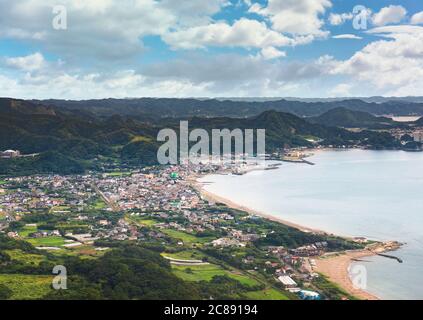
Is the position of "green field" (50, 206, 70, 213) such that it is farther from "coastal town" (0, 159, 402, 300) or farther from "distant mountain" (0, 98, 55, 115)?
"distant mountain" (0, 98, 55, 115)

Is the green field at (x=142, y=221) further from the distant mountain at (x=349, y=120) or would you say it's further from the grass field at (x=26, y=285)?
the distant mountain at (x=349, y=120)

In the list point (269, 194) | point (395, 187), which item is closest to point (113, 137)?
point (269, 194)

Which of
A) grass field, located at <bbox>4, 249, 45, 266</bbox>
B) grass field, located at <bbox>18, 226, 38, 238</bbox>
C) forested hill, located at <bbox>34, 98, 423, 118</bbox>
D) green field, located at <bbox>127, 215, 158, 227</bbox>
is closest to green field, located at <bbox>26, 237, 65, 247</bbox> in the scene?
grass field, located at <bbox>18, 226, 38, 238</bbox>

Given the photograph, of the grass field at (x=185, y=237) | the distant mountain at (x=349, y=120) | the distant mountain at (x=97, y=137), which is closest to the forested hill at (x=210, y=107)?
the distant mountain at (x=349, y=120)

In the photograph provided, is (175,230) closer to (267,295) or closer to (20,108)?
(267,295)

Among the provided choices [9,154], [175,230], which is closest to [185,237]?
[175,230]
